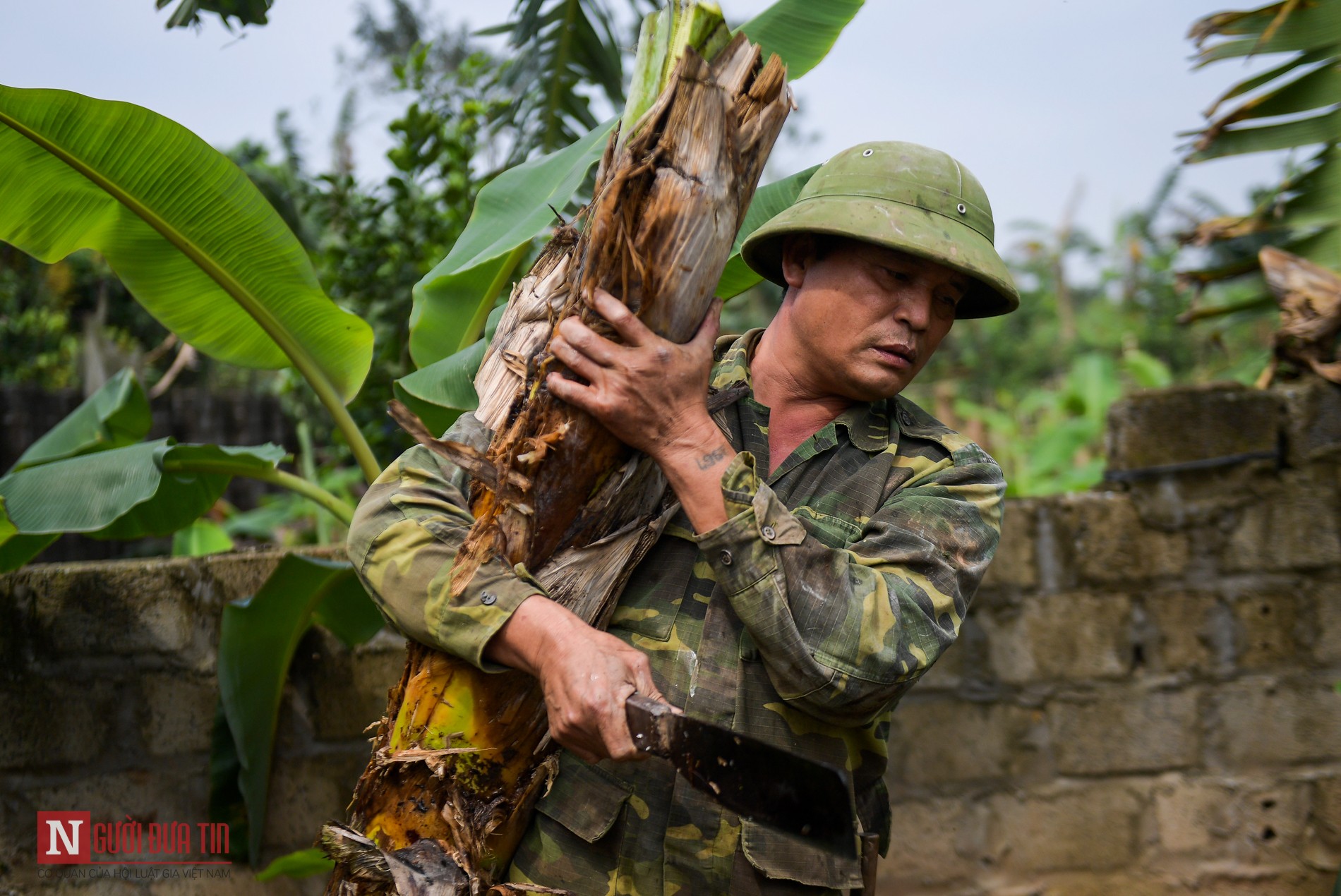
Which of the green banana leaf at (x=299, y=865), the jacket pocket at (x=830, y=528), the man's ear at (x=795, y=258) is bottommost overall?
the green banana leaf at (x=299, y=865)

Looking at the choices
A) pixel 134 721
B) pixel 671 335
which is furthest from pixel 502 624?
pixel 134 721

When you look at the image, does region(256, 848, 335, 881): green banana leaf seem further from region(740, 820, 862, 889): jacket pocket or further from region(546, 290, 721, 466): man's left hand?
region(546, 290, 721, 466): man's left hand

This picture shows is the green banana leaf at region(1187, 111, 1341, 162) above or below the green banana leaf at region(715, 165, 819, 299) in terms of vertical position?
above

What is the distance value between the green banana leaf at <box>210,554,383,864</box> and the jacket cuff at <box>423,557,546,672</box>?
105 cm

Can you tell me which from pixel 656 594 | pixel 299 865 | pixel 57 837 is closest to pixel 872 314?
pixel 656 594

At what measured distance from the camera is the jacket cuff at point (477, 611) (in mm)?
1260

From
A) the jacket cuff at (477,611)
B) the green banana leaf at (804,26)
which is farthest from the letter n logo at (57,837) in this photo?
the green banana leaf at (804,26)

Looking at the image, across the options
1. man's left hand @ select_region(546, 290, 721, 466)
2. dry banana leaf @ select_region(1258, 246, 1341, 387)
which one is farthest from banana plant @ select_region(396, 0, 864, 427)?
dry banana leaf @ select_region(1258, 246, 1341, 387)

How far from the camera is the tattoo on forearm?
129 cm

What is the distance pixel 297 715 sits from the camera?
2516 mm

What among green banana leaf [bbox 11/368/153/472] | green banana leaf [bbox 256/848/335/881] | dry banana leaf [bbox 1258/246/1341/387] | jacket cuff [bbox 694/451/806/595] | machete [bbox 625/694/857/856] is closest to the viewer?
machete [bbox 625/694/857/856]

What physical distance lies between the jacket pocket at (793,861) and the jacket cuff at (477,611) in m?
0.46

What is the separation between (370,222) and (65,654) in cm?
195

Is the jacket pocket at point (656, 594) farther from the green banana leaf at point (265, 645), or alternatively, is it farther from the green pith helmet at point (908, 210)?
the green banana leaf at point (265, 645)
